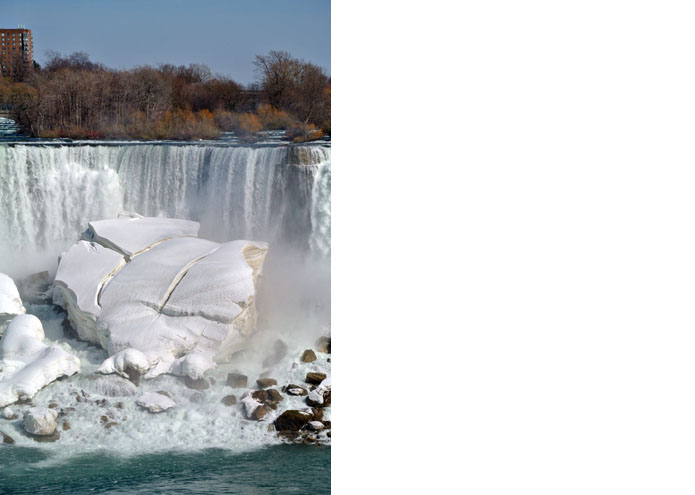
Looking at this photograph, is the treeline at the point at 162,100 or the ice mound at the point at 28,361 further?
the treeline at the point at 162,100

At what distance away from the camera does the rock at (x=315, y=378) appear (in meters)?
3.15

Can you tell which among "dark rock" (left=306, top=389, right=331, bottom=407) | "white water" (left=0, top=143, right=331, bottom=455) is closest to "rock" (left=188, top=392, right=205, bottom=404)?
"white water" (left=0, top=143, right=331, bottom=455)

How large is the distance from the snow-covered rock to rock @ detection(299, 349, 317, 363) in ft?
1.68

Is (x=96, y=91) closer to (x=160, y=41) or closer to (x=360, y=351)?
(x=160, y=41)

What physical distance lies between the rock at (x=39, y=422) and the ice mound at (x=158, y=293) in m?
0.23

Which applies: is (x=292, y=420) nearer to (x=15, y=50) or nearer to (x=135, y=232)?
(x=135, y=232)

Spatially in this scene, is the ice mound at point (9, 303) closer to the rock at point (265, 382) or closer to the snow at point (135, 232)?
the snow at point (135, 232)

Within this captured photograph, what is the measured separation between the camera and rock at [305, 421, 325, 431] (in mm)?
3095

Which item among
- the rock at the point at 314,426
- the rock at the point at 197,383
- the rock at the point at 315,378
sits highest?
the rock at the point at 197,383

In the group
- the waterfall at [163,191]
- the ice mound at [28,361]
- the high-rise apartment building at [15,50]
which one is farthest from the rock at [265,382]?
the high-rise apartment building at [15,50]

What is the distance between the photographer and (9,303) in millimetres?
2992

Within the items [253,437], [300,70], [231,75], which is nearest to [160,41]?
[231,75]

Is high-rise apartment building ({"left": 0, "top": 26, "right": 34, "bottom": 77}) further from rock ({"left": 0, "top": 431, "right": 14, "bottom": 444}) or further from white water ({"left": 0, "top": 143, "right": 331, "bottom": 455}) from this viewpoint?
rock ({"left": 0, "top": 431, "right": 14, "bottom": 444})

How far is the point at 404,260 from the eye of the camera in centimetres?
325
